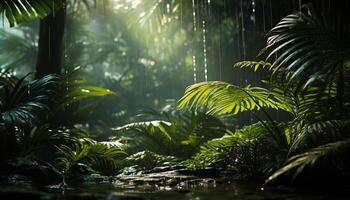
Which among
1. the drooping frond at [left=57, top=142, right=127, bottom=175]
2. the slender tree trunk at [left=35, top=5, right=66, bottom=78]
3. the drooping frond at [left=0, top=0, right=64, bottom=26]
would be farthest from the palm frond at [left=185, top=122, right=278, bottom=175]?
the slender tree trunk at [left=35, top=5, right=66, bottom=78]

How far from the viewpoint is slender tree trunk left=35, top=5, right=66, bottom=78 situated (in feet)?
22.7

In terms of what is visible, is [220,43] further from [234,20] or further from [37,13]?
[37,13]

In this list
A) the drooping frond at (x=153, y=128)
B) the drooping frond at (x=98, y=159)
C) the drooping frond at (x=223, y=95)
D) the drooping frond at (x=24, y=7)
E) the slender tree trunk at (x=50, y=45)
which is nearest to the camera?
the drooping frond at (x=223, y=95)

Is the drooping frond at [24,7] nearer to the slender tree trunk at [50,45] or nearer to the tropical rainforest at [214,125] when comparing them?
the tropical rainforest at [214,125]

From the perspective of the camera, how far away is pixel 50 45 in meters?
6.98

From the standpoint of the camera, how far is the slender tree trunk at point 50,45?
6.91 m

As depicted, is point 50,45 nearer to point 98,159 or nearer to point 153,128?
point 153,128

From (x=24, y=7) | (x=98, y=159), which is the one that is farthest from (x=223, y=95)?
(x=24, y=7)

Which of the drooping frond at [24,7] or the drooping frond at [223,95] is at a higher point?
the drooping frond at [24,7]

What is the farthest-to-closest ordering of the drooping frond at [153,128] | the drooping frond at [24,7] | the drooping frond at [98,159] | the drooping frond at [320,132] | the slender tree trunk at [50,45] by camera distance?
the slender tree trunk at [50,45], the drooping frond at [153,128], the drooping frond at [98,159], the drooping frond at [24,7], the drooping frond at [320,132]

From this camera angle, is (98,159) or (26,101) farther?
(98,159)

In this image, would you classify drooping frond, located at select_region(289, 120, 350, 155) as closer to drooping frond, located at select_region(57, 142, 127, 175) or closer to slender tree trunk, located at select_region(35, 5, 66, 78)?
drooping frond, located at select_region(57, 142, 127, 175)

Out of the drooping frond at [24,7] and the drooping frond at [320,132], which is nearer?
the drooping frond at [320,132]

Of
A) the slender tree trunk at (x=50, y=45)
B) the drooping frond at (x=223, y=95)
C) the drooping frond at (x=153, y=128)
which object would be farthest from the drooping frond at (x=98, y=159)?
the slender tree trunk at (x=50, y=45)
